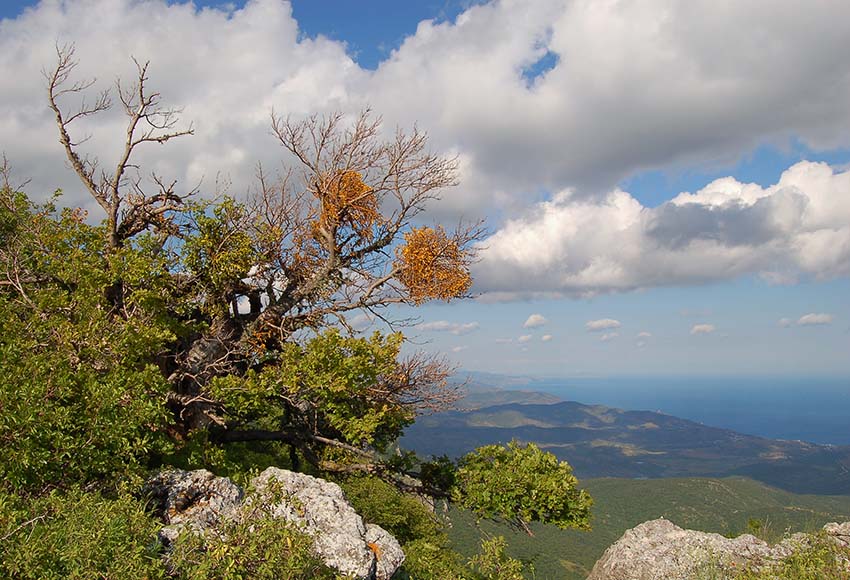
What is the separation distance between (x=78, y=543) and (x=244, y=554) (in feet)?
7.44

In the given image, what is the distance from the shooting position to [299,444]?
2038 cm

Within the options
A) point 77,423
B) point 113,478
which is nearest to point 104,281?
point 77,423

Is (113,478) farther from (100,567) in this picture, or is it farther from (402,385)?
(402,385)

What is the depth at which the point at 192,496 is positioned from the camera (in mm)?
11523

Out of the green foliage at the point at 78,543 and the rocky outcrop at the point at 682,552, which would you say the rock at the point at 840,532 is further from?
the green foliage at the point at 78,543

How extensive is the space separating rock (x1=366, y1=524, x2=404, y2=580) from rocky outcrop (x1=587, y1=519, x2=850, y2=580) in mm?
7104

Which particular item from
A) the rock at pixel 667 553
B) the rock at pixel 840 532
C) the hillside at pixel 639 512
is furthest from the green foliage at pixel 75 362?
the hillside at pixel 639 512

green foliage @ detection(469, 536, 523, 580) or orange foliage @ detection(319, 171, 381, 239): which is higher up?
A: orange foliage @ detection(319, 171, 381, 239)

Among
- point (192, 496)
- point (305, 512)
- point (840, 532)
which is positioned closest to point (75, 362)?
point (192, 496)

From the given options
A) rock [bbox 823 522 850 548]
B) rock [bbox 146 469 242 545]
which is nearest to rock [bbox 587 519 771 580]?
rock [bbox 823 522 850 548]

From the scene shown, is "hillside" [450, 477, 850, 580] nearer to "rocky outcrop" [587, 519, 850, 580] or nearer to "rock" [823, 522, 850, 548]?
"rocky outcrop" [587, 519, 850, 580]

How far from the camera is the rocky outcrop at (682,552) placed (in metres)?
13.5

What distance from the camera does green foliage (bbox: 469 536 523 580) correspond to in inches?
444

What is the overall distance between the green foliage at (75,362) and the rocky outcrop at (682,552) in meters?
13.7
